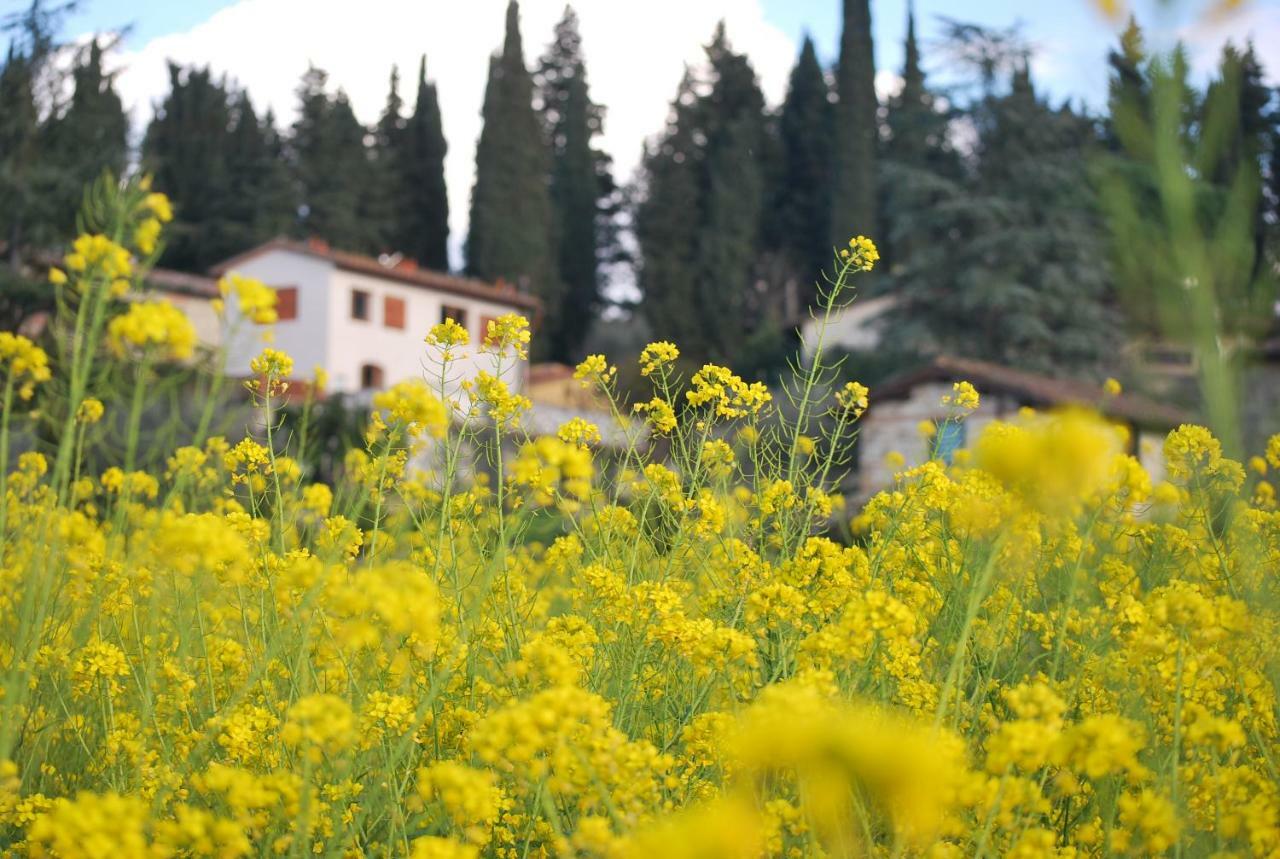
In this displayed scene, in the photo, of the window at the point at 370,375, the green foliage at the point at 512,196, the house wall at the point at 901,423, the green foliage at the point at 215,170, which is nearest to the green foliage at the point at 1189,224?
the house wall at the point at 901,423

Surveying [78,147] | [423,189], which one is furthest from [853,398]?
[423,189]

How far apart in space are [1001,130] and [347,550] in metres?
25.0

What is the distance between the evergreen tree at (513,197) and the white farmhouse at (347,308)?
172 inches

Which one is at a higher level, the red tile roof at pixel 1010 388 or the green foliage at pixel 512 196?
the green foliage at pixel 512 196

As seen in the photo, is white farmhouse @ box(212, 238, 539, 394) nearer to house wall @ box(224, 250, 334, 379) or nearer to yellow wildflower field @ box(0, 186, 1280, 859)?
house wall @ box(224, 250, 334, 379)

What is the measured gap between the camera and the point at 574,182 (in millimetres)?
34625

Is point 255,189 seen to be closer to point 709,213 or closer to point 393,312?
point 393,312

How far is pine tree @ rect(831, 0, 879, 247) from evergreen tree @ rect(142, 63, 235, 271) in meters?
14.7

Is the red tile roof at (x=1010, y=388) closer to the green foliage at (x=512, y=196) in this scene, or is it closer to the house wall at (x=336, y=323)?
the house wall at (x=336, y=323)

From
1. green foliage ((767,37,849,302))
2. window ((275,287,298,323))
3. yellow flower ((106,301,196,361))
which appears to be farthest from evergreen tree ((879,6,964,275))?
yellow flower ((106,301,196,361))

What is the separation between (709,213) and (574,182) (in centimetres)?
472

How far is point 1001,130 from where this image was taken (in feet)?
84.1

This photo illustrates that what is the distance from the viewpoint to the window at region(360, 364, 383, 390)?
81.2ft

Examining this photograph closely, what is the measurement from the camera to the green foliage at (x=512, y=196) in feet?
99.6
